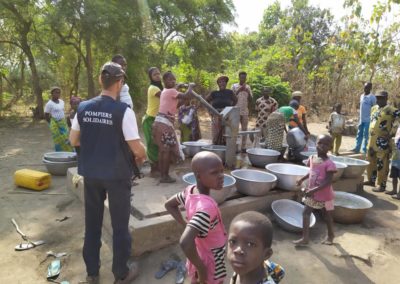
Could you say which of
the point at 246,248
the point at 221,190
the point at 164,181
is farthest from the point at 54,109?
the point at 246,248

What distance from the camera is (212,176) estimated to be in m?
1.61

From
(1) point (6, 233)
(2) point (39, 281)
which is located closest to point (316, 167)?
(2) point (39, 281)

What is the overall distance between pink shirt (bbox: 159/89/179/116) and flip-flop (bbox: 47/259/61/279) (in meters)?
1.88

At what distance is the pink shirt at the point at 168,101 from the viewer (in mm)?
3592

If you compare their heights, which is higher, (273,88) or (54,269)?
(273,88)

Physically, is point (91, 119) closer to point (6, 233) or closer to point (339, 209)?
Result: point (6, 233)

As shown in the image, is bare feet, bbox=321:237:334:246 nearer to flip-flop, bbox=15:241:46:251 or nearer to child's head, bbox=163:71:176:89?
child's head, bbox=163:71:176:89

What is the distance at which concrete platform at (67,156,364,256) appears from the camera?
2.88 m

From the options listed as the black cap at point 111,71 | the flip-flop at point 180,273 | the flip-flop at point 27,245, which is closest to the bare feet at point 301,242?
the flip-flop at point 180,273

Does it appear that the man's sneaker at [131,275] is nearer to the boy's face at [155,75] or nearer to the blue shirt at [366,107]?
the boy's face at [155,75]

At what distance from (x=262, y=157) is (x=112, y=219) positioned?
8.40 ft

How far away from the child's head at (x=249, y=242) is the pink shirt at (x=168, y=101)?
252 cm

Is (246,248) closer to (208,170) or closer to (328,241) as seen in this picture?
(208,170)

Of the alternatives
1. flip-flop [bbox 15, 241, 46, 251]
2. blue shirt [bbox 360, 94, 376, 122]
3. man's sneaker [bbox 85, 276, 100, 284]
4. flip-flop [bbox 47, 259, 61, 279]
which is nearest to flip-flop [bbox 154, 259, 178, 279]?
man's sneaker [bbox 85, 276, 100, 284]
